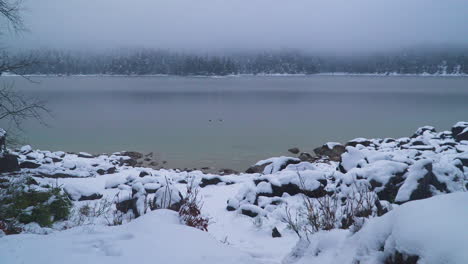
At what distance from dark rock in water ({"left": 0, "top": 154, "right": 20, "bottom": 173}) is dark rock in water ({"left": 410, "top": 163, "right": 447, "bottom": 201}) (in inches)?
603

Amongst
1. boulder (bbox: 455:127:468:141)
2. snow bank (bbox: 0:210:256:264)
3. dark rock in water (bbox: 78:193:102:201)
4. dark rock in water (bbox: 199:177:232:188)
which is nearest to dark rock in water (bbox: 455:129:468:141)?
boulder (bbox: 455:127:468:141)

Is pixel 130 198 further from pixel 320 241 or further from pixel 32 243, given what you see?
pixel 320 241

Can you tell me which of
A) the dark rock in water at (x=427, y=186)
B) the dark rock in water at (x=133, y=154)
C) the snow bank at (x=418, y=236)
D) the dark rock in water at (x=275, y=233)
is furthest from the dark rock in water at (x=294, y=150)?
the snow bank at (x=418, y=236)

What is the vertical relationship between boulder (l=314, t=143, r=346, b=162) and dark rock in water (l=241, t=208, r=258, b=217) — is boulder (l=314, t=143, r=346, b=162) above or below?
below

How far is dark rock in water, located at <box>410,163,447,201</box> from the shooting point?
7.30 meters

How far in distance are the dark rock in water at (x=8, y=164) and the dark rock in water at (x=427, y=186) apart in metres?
15.3

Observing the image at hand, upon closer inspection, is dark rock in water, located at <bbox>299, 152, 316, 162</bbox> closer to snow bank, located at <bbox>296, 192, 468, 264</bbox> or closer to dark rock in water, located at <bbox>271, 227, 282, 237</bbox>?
dark rock in water, located at <bbox>271, 227, 282, 237</bbox>

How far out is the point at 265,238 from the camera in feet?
22.8

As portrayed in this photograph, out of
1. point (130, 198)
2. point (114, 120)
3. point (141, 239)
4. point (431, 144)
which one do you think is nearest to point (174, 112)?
point (114, 120)

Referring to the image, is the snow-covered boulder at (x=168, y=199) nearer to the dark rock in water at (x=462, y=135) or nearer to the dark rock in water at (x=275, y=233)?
the dark rock in water at (x=275, y=233)

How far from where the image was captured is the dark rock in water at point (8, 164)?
13.9 meters

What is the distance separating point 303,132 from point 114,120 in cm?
2412

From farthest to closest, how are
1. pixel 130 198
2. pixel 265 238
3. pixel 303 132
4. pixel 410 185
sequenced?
1. pixel 303 132
2. pixel 130 198
3. pixel 410 185
4. pixel 265 238

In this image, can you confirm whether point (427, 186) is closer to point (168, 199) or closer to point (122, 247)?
point (168, 199)
